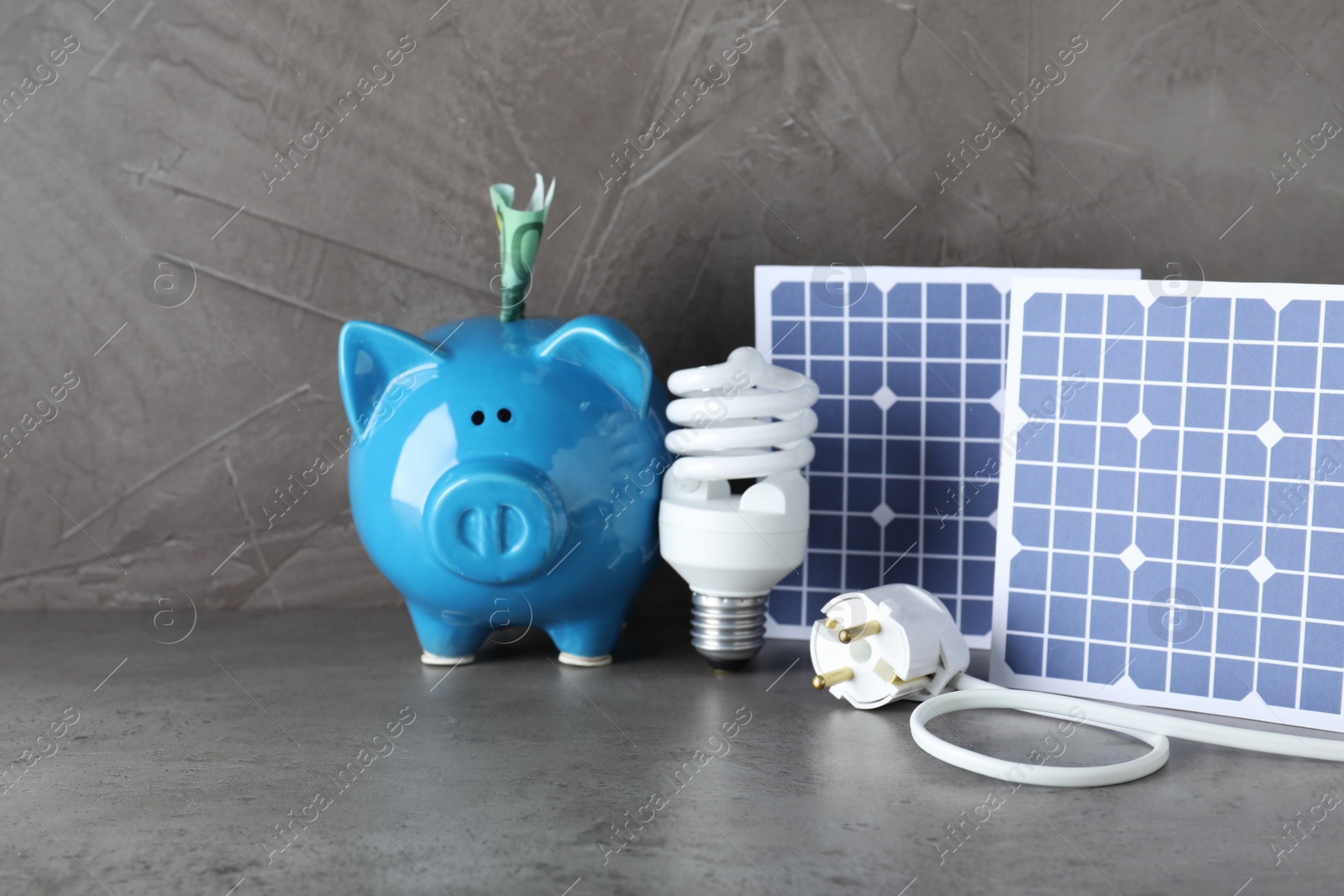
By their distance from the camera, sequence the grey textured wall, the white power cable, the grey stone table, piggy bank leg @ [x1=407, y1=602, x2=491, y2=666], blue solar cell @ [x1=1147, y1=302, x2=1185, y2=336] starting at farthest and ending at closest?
1. the grey textured wall
2. piggy bank leg @ [x1=407, y1=602, x2=491, y2=666]
3. blue solar cell @ [x1=1147, y1=302, x2=1185, y2=336]
4. the white power cable
5. the grey stone table

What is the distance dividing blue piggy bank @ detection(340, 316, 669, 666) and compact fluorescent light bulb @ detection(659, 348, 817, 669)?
0.16 ft

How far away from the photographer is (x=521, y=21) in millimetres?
1374

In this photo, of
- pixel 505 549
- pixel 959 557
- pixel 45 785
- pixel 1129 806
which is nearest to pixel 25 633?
pixel 45 785

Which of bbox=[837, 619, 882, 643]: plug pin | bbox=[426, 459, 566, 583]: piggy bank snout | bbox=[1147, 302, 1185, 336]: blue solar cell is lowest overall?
bbox=[837, 619, 882, 643]: plug pin

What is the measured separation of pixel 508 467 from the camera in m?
1.08

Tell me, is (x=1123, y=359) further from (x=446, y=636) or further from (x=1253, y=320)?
(x=446, y=636)

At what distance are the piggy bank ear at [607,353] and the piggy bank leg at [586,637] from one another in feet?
0.75

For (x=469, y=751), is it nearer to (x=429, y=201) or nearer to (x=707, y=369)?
(x=707, y=369)

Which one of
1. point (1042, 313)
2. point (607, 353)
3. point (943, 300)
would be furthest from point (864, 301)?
point (607, 353)

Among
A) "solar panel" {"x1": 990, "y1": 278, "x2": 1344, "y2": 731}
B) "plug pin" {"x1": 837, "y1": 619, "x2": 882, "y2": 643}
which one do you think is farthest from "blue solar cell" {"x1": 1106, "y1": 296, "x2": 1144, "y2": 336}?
"plug pin" {"x1": 837, "y1": 619, "x2": 882, "y2": 643}

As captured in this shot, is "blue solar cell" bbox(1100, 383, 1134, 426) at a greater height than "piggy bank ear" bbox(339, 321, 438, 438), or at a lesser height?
lesser

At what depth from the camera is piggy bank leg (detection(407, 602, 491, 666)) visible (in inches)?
47.2

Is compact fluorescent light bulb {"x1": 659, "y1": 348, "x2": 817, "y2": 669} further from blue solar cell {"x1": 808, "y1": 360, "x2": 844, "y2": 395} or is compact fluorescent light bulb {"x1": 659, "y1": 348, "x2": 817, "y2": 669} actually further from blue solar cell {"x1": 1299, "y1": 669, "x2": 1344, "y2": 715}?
blue solar cell {"x1": 1299, "y1": 669, "x2": 1344, "y2": 715}

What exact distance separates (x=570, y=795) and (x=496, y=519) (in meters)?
0.29
